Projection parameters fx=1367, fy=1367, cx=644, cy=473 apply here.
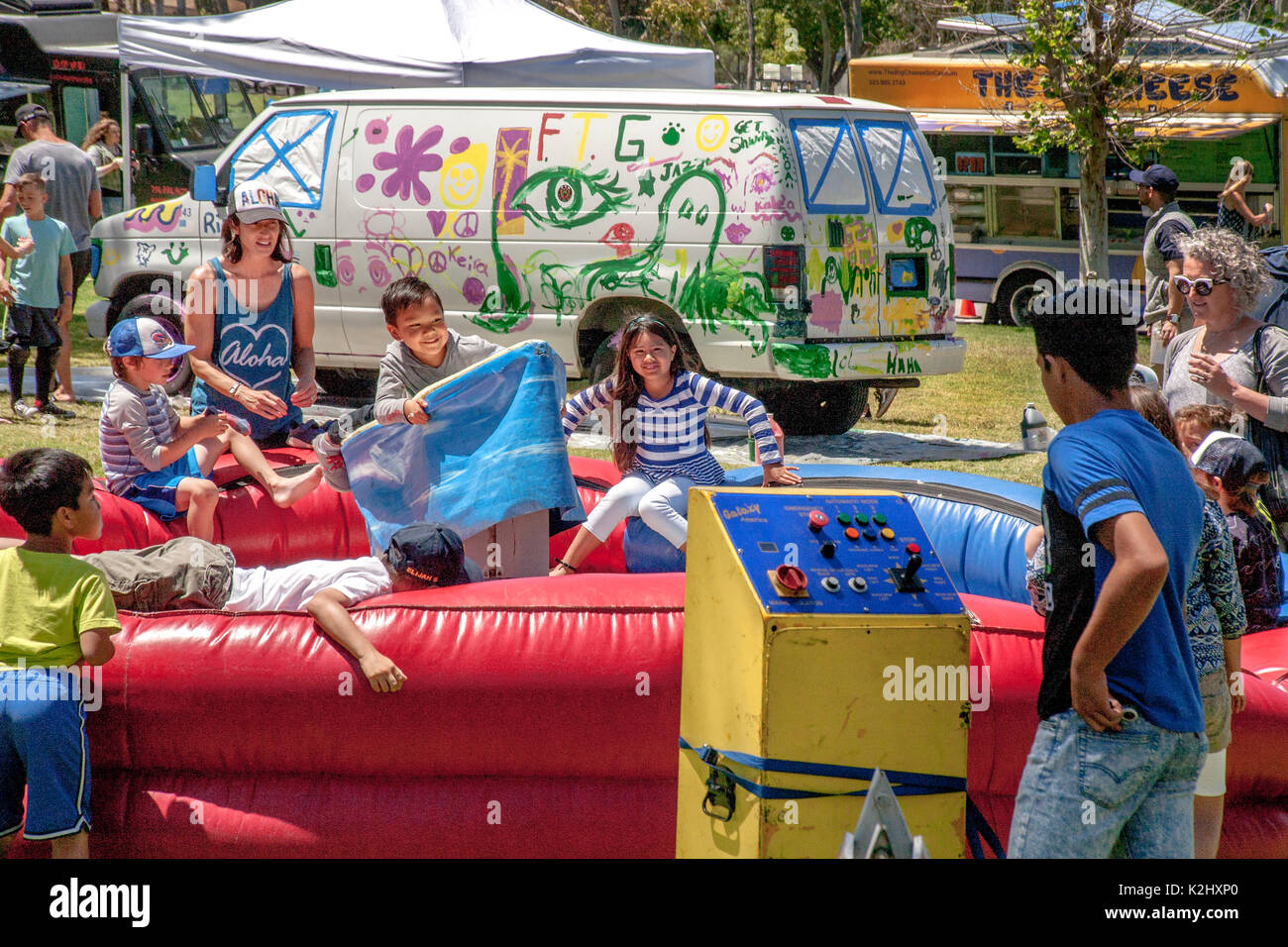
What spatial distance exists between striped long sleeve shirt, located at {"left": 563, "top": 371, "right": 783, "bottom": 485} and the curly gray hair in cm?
181

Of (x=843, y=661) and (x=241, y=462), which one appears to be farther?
(x=241, y=462)

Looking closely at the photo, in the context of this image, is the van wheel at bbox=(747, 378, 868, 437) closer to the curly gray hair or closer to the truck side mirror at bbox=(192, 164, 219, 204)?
the truck side mirror at bbox=(192, 164, 219, 204)

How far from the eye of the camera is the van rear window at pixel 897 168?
9.23m

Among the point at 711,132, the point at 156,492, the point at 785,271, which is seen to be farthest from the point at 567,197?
the point at 156,492

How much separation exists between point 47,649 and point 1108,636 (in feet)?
9.16

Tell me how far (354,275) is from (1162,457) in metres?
7.82

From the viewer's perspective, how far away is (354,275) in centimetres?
985

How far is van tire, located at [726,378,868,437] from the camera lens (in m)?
10.2

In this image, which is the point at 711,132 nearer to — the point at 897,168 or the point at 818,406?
the point at 897,168

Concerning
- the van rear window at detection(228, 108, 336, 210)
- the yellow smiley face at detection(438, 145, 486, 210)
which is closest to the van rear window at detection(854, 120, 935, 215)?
the yellow smiley face at detection(438, 145, 486, 210)

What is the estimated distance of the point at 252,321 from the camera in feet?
20.8

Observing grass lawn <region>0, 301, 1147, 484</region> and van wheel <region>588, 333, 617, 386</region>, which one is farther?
van wheel <region>588, 333, 617, 386</region>

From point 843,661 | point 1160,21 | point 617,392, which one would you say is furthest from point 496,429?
point 1160,21

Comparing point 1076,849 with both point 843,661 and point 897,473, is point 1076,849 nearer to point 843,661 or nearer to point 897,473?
point 843,661
